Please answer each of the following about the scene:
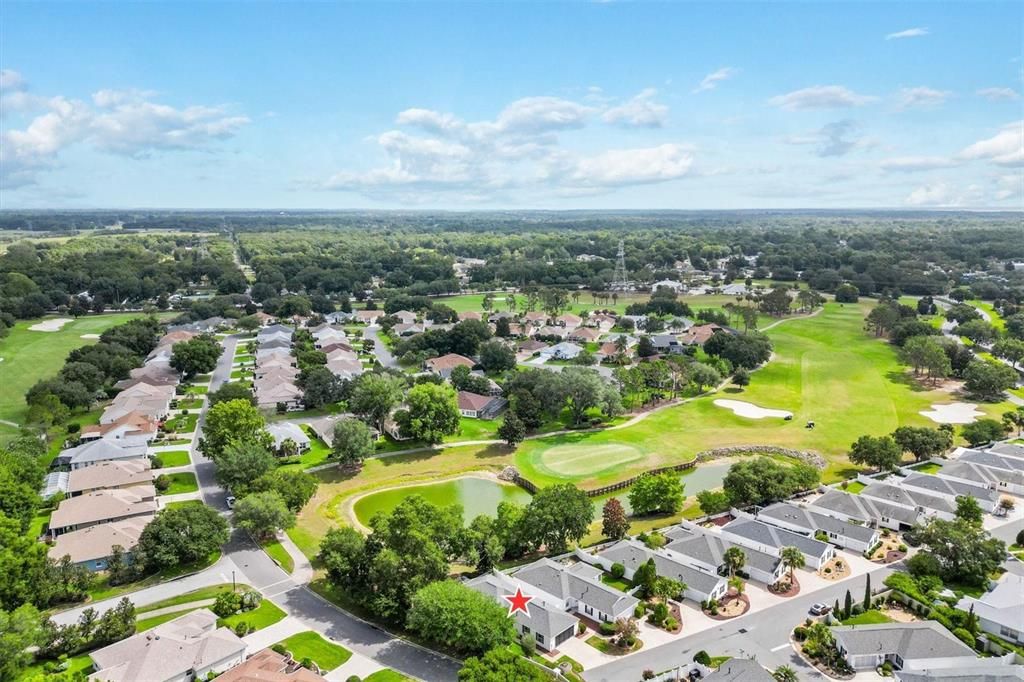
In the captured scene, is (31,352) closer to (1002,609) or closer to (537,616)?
(537,616)

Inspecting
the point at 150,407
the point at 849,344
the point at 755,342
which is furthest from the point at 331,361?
the point at 849,344

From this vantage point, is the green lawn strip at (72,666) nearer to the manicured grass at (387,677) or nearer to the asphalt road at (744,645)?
the manicured grass at (387,677)

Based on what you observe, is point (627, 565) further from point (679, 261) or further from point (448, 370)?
point (679, 261)

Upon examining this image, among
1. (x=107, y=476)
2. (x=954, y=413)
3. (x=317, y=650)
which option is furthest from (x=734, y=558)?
(x=954, y=413)

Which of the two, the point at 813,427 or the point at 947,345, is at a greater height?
the point at 947,345

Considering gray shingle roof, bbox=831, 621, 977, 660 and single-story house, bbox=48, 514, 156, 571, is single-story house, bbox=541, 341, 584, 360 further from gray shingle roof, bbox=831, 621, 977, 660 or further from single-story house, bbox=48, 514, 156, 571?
gray shingle roof, bbox=831, 621, 977, 660

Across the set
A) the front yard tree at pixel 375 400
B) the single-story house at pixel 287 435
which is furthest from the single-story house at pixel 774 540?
the single-story house at pixel 287 435
